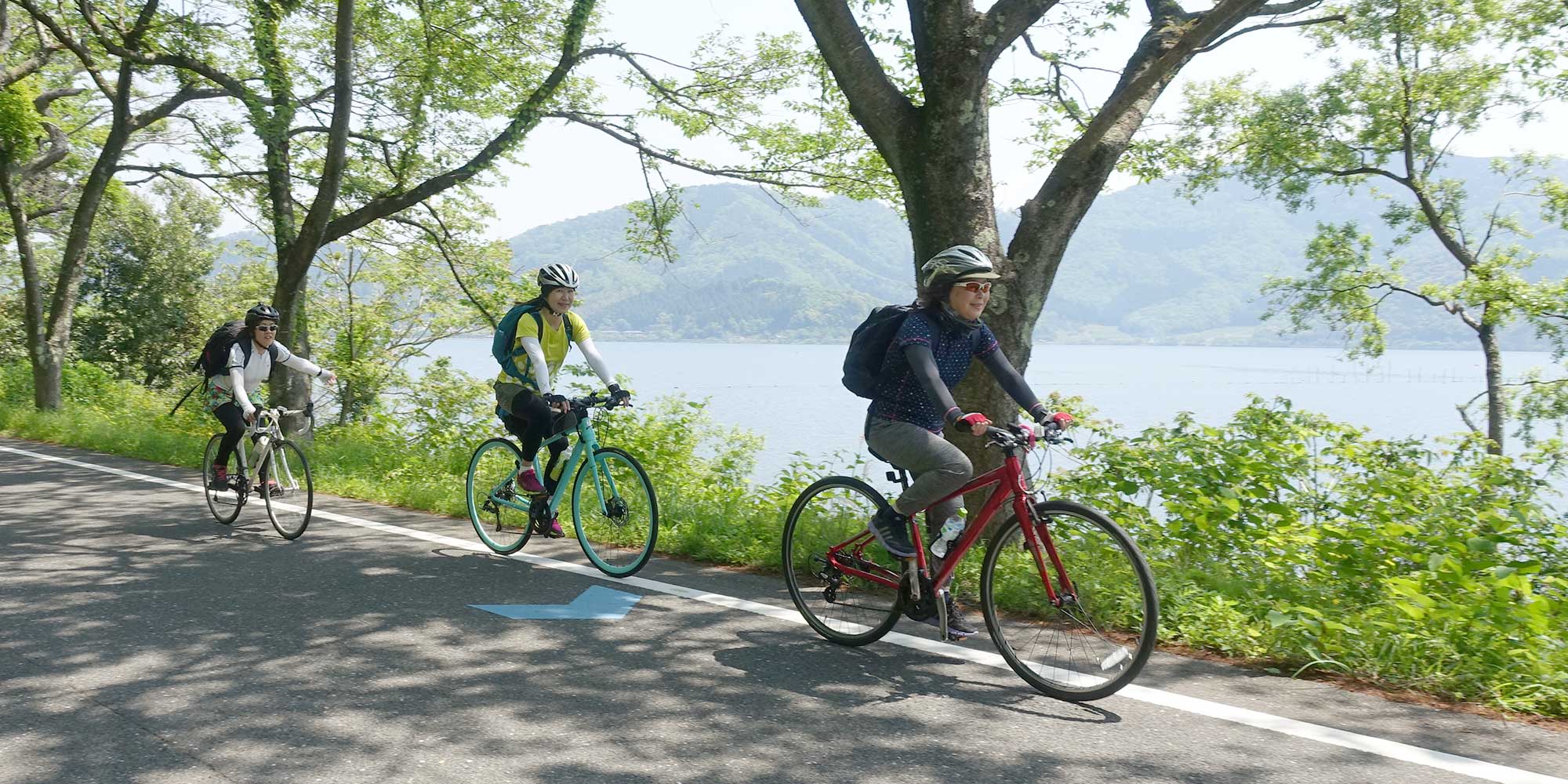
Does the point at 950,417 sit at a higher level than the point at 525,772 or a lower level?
higher

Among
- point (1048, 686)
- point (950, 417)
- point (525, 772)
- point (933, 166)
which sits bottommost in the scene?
point (525, 772)

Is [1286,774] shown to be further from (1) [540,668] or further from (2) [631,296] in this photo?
(2) [631,296]

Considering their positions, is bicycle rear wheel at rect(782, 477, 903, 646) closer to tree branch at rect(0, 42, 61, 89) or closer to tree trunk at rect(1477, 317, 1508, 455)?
tree branch at rect(0, 42, 61, 89)

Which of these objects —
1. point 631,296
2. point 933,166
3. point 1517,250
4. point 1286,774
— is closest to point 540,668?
point 1286,774

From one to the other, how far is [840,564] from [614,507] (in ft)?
6.82

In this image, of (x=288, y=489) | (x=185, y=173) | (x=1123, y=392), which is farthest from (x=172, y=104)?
(x=1123, y=392)

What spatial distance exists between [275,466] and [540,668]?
4885 millimetres

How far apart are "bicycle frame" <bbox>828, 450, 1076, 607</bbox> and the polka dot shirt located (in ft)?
1.37

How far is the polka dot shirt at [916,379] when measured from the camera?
4.89 m

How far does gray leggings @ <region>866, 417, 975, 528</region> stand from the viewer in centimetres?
482

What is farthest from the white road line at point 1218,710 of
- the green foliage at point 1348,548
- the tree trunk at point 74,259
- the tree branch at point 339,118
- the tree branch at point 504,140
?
the tree trunk at point 74,259

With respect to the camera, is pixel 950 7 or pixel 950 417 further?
pixel 950 7

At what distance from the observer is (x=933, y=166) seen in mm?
→ 6730

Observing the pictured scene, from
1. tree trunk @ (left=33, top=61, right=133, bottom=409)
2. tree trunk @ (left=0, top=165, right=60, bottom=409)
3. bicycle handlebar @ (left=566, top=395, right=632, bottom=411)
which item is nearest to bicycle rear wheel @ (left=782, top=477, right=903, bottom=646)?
bicycle handlebar @ (left=566, top=395, right=632, bottom=411)
